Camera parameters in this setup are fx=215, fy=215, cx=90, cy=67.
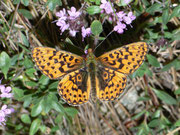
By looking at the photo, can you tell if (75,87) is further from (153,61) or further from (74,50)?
(153,61)

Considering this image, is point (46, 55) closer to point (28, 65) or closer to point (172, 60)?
point (28, 65)

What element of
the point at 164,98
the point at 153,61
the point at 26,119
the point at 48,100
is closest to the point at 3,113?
the point at 48,100

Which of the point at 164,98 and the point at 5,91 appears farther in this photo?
the point at 164,98

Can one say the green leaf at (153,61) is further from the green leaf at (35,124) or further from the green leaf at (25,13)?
the green leaf at (35,124)

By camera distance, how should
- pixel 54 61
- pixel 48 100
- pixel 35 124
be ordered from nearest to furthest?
1. pixel 54 61
2. pixel 48 100
3. pixel 35 124

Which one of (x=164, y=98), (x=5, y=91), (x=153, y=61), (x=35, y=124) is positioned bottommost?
(x=164, y=98)

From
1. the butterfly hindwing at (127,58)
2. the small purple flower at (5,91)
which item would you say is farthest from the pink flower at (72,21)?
the small purple flower at (5,91)
